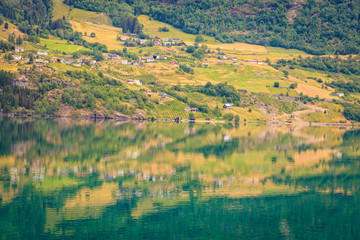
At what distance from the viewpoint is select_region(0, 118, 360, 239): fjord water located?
1763 inches

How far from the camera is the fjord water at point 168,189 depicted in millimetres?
44781

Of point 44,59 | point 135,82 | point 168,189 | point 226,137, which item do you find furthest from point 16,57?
point 168,189

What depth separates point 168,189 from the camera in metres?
59.2

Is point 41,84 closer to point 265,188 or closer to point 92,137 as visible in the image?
point 92,137

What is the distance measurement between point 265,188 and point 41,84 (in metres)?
113

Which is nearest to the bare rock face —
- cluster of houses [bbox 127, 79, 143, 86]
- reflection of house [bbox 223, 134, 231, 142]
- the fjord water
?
cluster of houses [bbox 127, 79, 143, 86]

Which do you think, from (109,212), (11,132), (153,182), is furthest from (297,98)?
(109,212)

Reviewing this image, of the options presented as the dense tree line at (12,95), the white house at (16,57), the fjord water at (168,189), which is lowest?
the dense tree line at (12,95)

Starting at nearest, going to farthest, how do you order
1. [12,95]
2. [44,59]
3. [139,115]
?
1. [12,95]
2. [139,115]
3. [44,59]

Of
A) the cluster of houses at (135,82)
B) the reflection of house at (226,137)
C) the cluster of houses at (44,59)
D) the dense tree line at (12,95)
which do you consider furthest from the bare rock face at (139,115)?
the reflection of house at (226,137)

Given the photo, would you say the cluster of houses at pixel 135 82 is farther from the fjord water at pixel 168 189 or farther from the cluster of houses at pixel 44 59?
the fjord water at pixel 168 189

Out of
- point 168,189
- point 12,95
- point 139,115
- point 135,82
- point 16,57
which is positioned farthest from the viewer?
point 135,82

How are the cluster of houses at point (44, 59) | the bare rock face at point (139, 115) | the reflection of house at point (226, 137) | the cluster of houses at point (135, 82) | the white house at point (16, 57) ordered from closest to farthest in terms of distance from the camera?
1. the reflection of house at point (226, 137)
2. the bare rock face at point (139, 115)
3. the white house at point (16, 57)
4. the cluster of houses at point (44, 59)
5. the cluster of houses at point (135, 82)

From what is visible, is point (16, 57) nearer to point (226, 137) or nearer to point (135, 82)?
point (135, 82)
